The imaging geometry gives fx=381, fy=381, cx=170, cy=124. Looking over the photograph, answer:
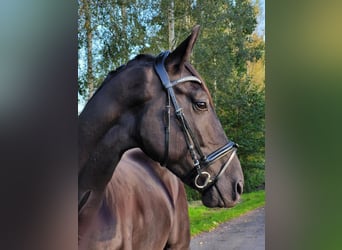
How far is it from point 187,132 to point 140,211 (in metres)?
0.66

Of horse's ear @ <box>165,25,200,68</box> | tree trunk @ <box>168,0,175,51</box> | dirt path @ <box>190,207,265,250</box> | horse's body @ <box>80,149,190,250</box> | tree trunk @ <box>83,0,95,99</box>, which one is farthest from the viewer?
dirt path @ <box>190,207,265,250</box>

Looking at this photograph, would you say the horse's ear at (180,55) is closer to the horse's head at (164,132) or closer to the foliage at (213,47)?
the horse's head at (164,132)

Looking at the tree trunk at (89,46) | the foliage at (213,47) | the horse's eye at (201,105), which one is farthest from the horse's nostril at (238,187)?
the tree trunk at (89,46)

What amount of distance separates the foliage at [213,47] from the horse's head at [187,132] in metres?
1.30

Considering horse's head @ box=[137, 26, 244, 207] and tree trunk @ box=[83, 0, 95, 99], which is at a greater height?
tree trunk @ box=[83, 0, 95, 99]

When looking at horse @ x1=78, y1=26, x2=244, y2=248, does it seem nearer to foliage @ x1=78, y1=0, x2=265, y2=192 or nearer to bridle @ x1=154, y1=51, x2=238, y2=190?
bridle @ x1=154, y1=51, x2=238, y2=190

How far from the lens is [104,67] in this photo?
284cm

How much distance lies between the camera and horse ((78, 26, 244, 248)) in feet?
4.55

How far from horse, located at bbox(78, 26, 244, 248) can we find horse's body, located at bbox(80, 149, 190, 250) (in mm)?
114

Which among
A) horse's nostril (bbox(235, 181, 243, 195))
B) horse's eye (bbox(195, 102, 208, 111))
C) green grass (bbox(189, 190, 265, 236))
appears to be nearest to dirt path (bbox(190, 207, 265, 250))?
green grass (bbox(189, 190, 265, 236))
